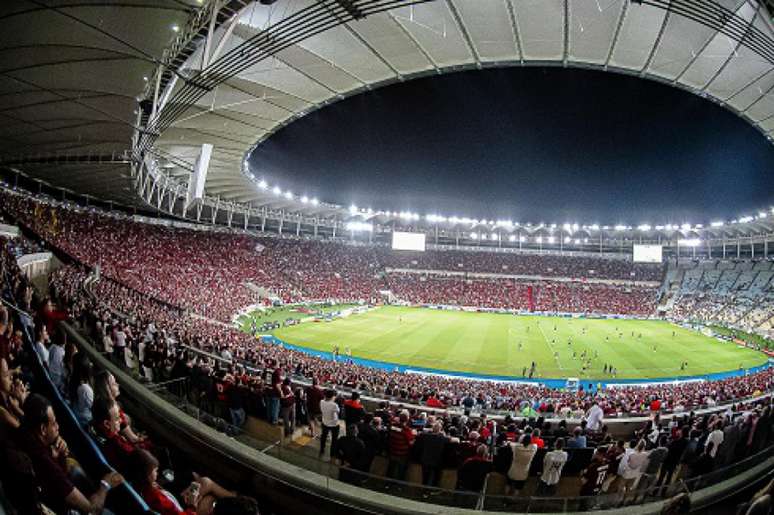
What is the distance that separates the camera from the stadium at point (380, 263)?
214 inches

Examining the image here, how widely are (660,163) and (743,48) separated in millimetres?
34051

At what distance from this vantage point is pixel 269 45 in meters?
11.1

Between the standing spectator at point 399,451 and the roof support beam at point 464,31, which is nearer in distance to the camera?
the standing spectator at point 399,451

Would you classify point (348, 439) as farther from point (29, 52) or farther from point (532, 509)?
point (29, 52)

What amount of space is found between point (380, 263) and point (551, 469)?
70.6 metres

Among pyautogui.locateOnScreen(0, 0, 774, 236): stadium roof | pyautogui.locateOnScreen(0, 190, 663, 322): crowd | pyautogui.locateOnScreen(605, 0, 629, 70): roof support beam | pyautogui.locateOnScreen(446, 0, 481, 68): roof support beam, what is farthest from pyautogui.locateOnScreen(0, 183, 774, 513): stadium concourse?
pyautogui.locateOnScreen(446, 0, 481, 68): roof support beam

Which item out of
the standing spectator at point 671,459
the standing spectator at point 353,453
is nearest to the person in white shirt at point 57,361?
the standing spectator at point 353,453

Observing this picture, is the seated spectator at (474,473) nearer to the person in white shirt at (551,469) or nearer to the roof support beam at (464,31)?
the person in white shirt at (551,469)

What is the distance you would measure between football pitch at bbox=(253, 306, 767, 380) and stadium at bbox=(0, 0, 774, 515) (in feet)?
1.41

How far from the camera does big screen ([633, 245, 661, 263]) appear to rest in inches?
2376

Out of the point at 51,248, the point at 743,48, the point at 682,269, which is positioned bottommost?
the point at 51,248

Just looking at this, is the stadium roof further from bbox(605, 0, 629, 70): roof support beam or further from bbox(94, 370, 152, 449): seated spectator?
bbox(94, 370, 152, 449): seated spectator

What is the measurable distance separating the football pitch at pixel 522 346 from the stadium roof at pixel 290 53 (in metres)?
18.5

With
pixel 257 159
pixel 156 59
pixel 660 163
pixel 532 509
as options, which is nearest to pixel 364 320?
pixel 257 159
